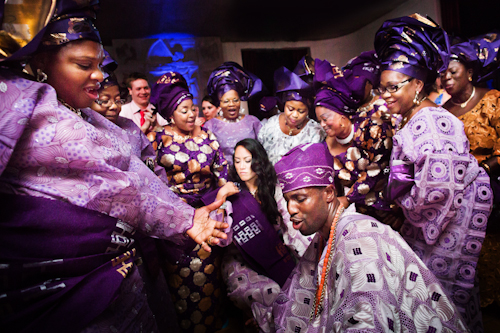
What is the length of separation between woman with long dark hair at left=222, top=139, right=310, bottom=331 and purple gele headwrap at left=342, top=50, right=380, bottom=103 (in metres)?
1.14

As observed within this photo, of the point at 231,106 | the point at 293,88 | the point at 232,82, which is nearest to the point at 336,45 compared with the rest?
the point at 232,82

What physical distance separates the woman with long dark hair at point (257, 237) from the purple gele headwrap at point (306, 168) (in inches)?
41.6

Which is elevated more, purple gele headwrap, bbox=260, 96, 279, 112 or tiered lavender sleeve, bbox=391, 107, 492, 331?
purple gele headwrap, bbox=260, 96, 279, 112

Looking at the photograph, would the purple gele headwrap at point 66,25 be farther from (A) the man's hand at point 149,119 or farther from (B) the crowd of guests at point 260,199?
(A) the man's hand at point 149,119

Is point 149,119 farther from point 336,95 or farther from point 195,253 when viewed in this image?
point 336,95

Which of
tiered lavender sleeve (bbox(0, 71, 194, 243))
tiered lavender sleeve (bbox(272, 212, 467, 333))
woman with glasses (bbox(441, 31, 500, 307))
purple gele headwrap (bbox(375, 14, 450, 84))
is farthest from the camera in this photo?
woman with glasses (bbox(441, 31, 500, 307))

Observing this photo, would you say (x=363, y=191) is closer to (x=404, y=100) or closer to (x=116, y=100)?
(x=404, y=100)

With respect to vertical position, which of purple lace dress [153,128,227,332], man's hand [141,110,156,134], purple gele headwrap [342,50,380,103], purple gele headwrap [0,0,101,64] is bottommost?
purple lace dress [153,128,227,332]

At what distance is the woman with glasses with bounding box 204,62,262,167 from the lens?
4145mm

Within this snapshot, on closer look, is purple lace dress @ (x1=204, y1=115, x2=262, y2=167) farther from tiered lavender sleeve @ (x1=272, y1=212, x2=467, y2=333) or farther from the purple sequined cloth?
tiered lavender sleeve @ (x1=272, y1=212, x2=467, y2=333)

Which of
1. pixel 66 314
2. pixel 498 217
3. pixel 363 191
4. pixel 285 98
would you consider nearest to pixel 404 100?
pixel 363 191

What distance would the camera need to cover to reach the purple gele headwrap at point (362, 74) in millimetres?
3211

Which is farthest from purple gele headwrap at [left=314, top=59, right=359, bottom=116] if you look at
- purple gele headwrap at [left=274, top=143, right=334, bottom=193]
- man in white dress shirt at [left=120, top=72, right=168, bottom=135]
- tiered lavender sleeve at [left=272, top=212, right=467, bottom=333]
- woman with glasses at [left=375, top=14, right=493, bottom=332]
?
man in white dress shirt at [left=120, top=72, right=168, bottom=135]

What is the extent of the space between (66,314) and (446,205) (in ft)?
6.86
